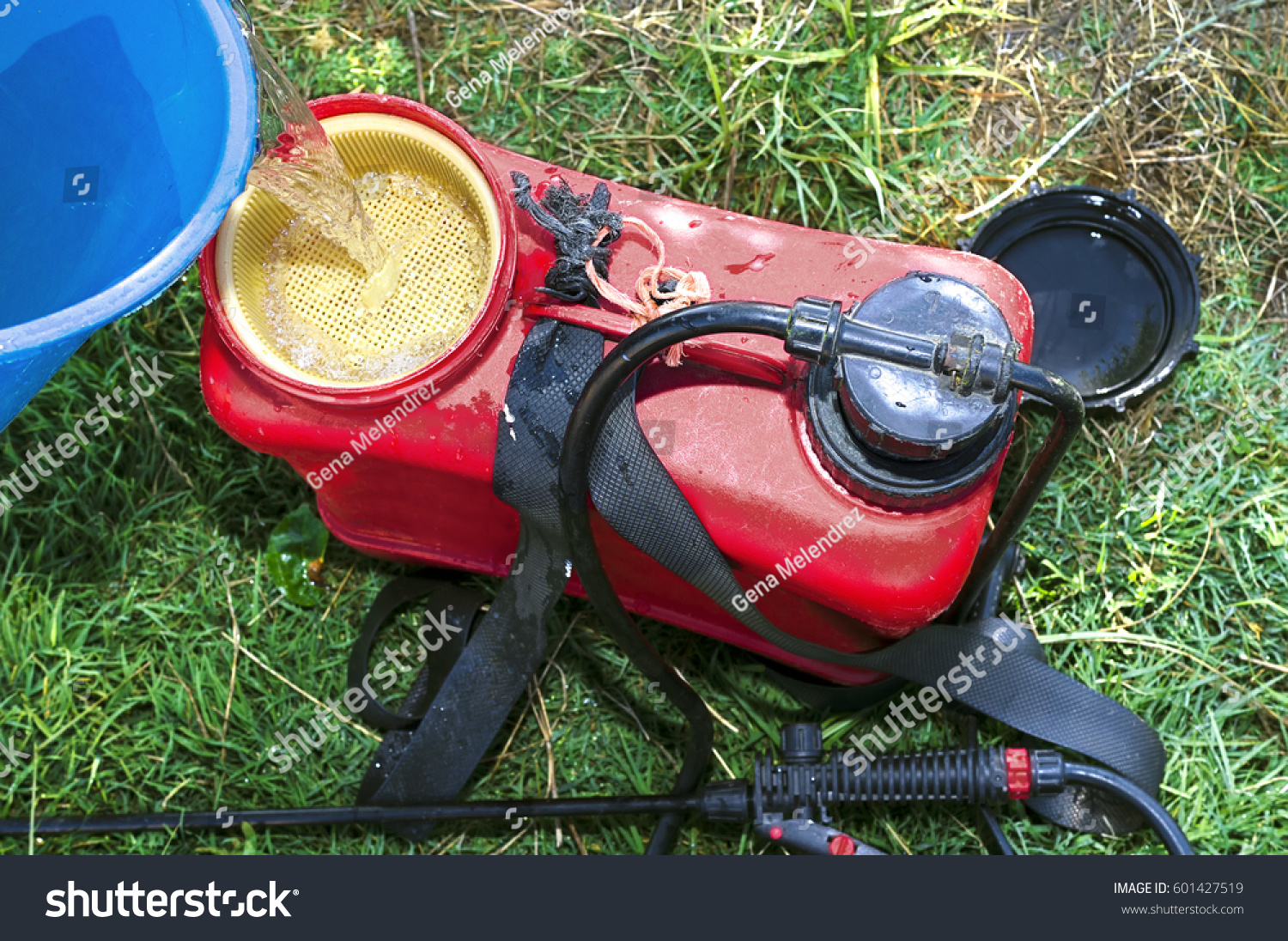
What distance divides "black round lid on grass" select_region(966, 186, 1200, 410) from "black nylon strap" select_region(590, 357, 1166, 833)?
0.59 metres

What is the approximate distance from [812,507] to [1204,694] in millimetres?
1024

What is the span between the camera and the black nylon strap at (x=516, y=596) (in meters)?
1.40

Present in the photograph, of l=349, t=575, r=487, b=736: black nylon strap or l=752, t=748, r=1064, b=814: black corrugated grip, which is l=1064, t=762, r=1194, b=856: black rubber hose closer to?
l=752, t=748, r=1064, b=814: black corrugated grip

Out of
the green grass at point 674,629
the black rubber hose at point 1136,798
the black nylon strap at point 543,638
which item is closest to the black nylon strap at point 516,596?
the black nylon strap at point 543,638

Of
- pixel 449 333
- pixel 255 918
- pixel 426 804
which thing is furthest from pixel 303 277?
pixel 255 918

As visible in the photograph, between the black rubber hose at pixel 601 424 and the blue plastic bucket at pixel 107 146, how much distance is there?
479mm

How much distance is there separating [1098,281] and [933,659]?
864mm

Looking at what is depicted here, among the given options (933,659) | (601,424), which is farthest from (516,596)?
(933,659)

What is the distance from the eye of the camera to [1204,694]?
191 centimetres

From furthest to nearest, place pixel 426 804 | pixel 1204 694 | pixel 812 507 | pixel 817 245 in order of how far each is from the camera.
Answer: pixel 1204 694
pixel 426 804
pixel 817 245
pixel 812 507

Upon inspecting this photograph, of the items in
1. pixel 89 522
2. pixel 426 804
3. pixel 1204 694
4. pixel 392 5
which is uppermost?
pixel 392 5

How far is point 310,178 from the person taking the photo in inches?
57.7

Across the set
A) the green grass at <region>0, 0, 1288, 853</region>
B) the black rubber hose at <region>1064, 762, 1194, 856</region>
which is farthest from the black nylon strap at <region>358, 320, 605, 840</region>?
the black rubber hose at <region>1064, 762, 1194, 856</region>

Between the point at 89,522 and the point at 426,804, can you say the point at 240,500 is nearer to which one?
the point at 89,522
